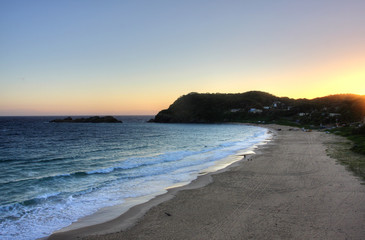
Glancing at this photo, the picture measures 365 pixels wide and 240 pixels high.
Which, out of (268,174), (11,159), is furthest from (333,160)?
(11,159)

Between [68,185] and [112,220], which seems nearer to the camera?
[112,220]

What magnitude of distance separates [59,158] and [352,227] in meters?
25.5

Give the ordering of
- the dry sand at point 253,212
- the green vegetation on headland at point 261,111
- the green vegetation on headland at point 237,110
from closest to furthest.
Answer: the dry sand at point 253,212 < the green vegetation on headland at point 261,111 < the green vegetation on headland at point 237,110

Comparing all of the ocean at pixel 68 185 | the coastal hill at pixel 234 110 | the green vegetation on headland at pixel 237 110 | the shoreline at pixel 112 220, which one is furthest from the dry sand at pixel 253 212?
the coastal hill at pixel 234 110

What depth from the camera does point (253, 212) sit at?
971cm

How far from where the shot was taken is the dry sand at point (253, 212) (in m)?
7.98

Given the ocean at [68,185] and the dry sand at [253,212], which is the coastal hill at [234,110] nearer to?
the ocean at [68,185]

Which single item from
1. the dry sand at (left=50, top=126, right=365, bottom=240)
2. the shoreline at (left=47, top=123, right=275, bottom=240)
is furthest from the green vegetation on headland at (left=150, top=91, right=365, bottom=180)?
the shoreline at (left=47, top=123, right=275, bottom=240)

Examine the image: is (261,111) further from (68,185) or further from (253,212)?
(253,212)

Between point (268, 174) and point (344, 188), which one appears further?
point (268, 174)

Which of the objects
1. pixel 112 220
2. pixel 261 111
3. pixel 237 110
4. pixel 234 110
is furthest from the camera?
pixel 234 110

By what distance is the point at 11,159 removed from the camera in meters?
23.8

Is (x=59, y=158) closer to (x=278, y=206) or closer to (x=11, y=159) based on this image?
(x=11, y=159)

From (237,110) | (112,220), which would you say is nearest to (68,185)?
(112,220)
